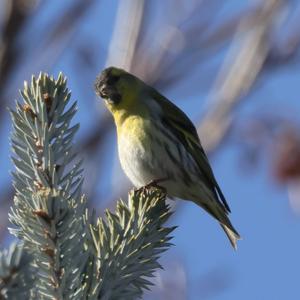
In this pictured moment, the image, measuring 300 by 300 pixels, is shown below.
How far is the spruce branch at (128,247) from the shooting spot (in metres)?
→ 1.39

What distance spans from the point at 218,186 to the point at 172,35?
2.78ft

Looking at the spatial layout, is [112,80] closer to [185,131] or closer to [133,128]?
[133,128]

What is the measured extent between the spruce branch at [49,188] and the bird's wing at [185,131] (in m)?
2.43

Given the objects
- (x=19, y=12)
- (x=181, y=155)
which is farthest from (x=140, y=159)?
(x=19, y=12)

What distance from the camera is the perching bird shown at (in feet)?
12.2

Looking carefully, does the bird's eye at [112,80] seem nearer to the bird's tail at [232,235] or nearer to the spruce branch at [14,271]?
the bird's tail at [232,235]

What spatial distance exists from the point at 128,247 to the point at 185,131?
8.59ft

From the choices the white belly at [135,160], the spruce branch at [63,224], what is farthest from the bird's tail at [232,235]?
the spruce branch at [63,224]

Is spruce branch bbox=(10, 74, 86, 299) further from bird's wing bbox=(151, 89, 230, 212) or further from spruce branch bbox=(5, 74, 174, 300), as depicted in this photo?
bird's wing bbox=(151, 89, 230, 212)

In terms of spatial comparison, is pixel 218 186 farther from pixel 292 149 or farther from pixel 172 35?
pixel 172 35

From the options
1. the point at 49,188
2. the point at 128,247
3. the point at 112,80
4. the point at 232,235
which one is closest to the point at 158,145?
the point at 112,80

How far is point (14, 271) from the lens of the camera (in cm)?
96

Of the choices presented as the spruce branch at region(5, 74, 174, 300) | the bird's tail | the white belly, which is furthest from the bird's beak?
the spruce branch at region(5, 74, 174, 300)

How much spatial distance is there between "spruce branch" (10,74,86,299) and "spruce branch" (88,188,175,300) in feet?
0.23
